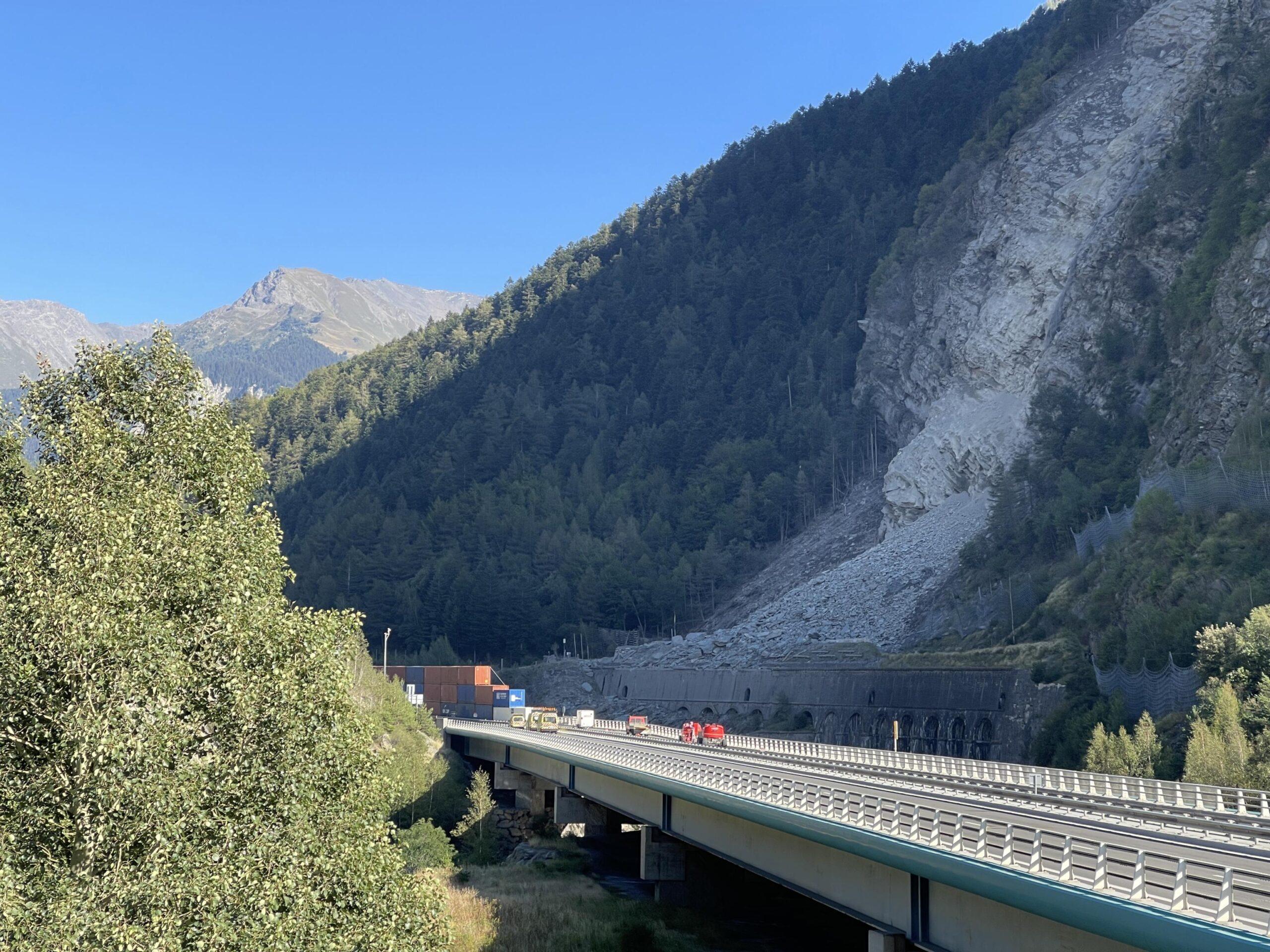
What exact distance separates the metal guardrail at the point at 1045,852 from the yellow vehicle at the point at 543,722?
48378 mm

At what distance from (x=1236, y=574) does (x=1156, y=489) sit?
16.2 meters

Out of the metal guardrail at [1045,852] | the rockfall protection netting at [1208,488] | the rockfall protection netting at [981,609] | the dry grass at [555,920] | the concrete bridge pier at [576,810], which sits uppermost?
the rockfall protection netting at [1208,488]

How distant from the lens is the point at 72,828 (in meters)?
18.9

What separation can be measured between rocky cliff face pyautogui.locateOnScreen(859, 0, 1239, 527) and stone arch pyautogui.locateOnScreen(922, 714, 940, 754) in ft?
161

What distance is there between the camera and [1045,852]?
21547 mm

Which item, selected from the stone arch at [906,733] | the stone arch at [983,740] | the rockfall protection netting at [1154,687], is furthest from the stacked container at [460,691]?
the rockfall protection netting at [1154,687]

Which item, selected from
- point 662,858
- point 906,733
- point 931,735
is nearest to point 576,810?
point 662,858

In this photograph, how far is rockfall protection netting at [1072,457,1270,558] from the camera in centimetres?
6975

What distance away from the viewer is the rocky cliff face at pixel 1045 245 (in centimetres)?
11862

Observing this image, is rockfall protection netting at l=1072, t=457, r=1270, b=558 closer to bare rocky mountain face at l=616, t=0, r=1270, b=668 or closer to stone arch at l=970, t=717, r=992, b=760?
bare rocky mountain face at l=616, t=0, r=1270, b=668

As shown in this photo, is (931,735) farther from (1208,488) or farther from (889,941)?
(889,941)

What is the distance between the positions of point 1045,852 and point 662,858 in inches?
977

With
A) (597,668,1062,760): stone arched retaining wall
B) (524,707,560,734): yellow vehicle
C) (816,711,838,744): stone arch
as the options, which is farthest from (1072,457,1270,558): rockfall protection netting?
(524,707,560,734): yellow vehicle

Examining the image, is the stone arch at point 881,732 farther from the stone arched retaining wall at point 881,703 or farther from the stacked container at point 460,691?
the stacked container at point 460,691
